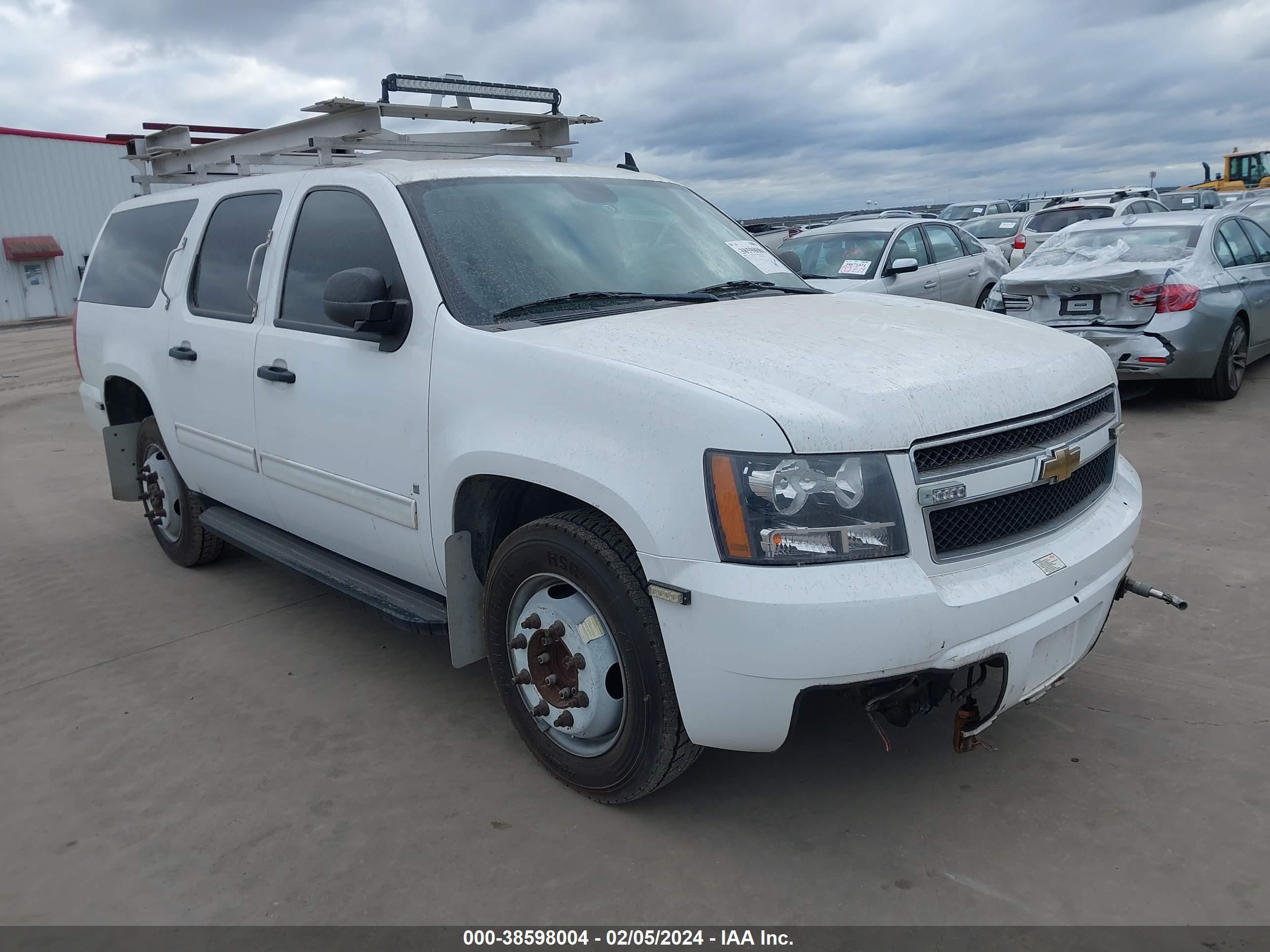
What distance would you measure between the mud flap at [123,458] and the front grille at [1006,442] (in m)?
4.65

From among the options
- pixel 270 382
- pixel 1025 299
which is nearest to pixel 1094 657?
pixel 270 382

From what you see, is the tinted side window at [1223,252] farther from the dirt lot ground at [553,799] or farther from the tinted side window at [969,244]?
the dirt lot ground at [553,799]

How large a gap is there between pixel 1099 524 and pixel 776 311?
1.24 metres

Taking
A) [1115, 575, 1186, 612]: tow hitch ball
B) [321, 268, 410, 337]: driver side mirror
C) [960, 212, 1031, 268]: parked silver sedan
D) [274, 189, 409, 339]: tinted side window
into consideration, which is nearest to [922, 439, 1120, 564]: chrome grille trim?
[1115, 575, 1186, 612]: tow hitch ball

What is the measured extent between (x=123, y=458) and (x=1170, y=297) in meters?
7.62

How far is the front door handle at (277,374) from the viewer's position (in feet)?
12.7

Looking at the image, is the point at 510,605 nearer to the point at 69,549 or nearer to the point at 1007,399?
the point at 1007,399

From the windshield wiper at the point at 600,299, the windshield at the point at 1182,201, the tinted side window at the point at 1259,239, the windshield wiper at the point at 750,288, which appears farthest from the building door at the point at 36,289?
the windshield wiper at the point at 600,299

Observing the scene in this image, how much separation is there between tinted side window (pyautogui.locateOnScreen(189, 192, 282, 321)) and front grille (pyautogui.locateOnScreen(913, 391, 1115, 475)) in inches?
116

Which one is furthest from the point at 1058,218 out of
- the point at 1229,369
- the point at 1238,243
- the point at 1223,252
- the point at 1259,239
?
Answer: the point at 1229,369

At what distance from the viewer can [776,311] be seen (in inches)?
137

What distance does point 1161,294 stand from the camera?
26.5 ft

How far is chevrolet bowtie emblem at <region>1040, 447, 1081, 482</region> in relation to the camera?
2.85m

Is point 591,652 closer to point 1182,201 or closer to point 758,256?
point 758,256
